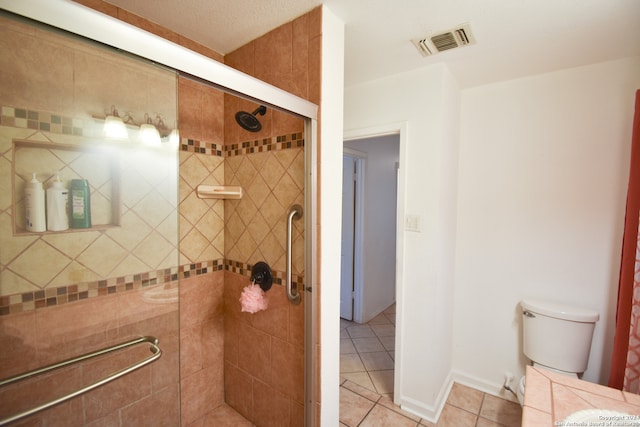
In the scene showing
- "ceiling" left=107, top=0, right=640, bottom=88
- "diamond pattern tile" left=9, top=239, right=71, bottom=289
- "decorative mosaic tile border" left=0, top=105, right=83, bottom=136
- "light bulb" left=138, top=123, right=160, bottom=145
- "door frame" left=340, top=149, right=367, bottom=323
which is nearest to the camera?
"decorative mosaic tile border" left=0, top=105, right=83, bottom=136

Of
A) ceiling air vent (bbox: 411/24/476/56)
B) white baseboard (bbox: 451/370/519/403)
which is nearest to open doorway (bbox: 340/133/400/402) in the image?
white baseboard (bbox: 451/370/519/403)

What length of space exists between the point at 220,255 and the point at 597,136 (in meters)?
2.54

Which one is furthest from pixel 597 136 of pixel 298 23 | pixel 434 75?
pixel 298 23

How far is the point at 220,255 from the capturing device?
1882 mm

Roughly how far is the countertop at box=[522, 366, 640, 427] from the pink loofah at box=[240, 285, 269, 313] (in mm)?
1197

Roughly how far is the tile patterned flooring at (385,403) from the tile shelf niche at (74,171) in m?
1.85

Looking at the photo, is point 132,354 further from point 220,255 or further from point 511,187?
point 511,187

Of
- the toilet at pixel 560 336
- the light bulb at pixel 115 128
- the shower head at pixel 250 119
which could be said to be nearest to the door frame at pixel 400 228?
the toilet at pixel 560 336

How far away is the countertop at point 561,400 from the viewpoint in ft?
2.96

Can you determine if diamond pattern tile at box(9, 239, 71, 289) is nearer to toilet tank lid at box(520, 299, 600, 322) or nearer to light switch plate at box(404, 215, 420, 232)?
light switch plate at box(404, 215, 420, 232)

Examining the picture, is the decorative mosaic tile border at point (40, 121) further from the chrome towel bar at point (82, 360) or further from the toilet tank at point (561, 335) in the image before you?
the toilet tank at point (561, 335)

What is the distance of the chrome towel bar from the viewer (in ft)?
3.02

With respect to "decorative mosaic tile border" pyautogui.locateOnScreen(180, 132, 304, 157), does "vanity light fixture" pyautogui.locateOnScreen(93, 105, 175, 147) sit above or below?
below

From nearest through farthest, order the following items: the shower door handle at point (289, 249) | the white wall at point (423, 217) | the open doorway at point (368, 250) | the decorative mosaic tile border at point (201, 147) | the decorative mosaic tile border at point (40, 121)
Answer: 1. the decorative mosaic tile border at point (40, 121)
2. the shower door handle at point (289, 249)
3. the decorative mosaic tile border at point (201, 147)
4. the white wall at point (423, 217)
5. the open doorway at point (368, 250)
